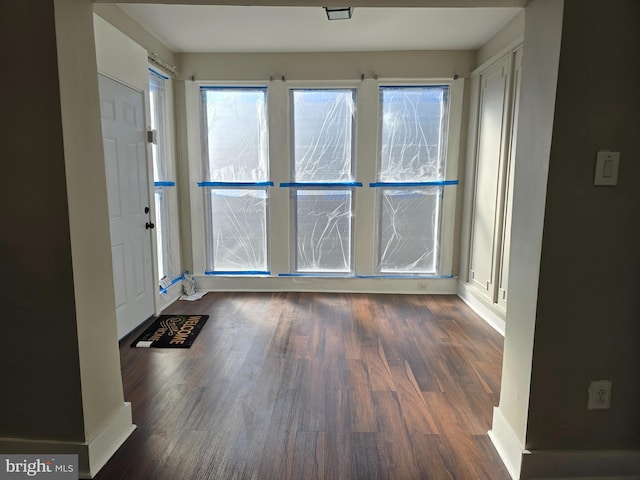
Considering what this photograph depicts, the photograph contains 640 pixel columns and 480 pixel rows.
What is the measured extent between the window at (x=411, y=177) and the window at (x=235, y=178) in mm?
1299

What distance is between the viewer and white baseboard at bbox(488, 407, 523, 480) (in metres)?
1.61

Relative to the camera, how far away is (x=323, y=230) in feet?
13.9

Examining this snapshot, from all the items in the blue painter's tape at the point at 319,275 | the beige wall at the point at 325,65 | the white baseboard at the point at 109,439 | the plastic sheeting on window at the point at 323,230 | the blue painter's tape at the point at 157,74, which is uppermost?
the beige wall at the point at 325,65

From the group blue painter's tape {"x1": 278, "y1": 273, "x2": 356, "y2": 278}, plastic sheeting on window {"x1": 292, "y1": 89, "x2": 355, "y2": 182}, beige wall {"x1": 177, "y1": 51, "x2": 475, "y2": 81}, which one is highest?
beige wall {"x1": 177, "y1": 51, "x2": 475, "y2": 81}

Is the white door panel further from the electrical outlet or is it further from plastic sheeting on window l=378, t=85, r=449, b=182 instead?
the electrical outlet

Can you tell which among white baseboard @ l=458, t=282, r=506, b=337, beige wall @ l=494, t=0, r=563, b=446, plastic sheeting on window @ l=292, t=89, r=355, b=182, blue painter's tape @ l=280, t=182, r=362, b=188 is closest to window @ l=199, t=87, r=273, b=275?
blue painter's tape @ l=280, t=182, r=362, b=188

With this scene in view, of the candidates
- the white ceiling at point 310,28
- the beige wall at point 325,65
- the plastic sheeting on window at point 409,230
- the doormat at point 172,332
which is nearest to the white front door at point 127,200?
the doormat at point 172,332

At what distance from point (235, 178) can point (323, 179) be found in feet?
3.17

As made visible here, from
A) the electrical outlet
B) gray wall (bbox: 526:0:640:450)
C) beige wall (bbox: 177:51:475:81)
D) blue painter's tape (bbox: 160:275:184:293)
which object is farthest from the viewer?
beige wall (bbox: 177:51:475:81)

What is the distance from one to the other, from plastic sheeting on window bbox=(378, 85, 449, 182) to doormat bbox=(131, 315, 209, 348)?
7.83 ft

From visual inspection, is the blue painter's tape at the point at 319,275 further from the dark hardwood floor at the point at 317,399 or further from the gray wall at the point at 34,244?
the gray wall at the point at 34,244

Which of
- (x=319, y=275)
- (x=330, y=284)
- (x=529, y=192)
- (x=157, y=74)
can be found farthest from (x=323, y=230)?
(x=529, y=192)

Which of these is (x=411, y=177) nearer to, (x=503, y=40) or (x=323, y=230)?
(x=323, y=230)

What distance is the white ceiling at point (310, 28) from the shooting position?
2.92m
